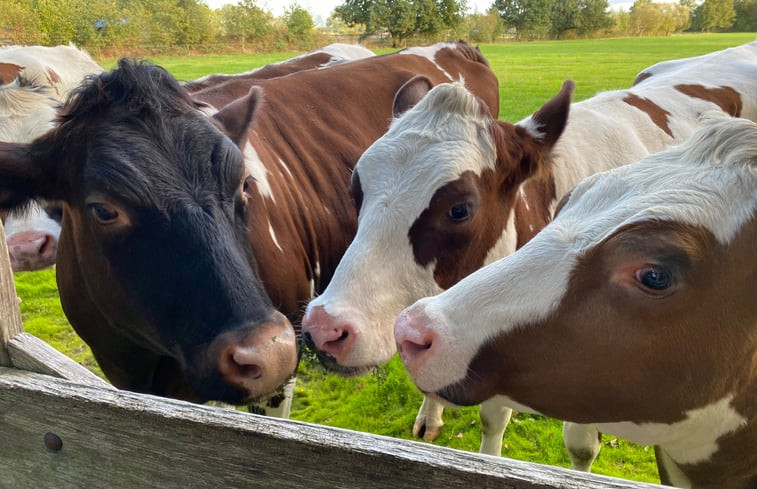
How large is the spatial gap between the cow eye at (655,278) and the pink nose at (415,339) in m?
0.55

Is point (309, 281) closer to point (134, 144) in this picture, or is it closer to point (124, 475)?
point (134, 144)

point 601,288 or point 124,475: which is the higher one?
point 601,288

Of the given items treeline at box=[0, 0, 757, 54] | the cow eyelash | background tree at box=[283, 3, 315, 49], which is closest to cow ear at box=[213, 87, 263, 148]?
the cow eyelash

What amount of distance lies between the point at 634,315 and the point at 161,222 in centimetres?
149

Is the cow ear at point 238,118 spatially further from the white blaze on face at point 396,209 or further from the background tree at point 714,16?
the background tree at point 714,16

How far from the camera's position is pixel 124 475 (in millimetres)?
1009

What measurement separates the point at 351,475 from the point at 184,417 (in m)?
0.31

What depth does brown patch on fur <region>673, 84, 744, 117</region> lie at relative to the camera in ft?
12.6

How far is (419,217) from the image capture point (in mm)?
2080

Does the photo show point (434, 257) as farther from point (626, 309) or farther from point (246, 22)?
point (246, 22)

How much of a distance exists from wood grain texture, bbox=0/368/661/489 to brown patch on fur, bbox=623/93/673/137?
3216 mm

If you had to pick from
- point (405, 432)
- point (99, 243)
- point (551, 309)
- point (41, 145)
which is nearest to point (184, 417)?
point (551, 309)

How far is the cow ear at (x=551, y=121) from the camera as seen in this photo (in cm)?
245

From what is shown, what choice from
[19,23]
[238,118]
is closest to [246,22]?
[19,23]
